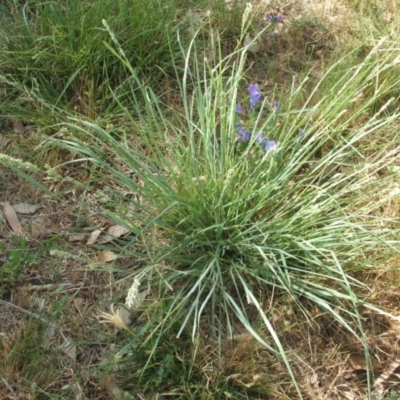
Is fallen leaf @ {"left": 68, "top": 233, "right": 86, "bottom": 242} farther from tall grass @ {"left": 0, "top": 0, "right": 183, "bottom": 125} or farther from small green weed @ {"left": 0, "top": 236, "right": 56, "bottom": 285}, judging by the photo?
tall grass @ {"left": 0, "top": 0, "right": 183, "bottom": 125}

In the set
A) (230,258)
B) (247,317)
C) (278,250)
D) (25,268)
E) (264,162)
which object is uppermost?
(264,162)

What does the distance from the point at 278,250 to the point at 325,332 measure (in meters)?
0.41

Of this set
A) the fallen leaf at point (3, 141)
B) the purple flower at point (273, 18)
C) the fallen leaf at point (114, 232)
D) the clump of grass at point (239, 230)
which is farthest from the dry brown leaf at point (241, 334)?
the purple flower at point (273, 18)

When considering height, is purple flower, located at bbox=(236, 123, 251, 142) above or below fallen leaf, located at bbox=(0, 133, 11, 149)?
above

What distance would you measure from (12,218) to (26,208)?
0.25 ft

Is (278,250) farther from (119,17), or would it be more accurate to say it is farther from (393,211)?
(119,17)

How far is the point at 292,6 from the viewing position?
10.9 ft

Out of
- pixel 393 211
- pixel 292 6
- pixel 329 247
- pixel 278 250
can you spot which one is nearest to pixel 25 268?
pixel 278 250

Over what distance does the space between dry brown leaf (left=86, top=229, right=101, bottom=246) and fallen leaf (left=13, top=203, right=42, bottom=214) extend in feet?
0.93

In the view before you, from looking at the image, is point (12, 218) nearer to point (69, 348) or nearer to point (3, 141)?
point (3, 141)

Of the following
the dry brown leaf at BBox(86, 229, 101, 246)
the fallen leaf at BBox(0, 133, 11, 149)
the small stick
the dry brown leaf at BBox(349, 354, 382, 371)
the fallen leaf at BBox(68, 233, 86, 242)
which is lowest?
the small stick

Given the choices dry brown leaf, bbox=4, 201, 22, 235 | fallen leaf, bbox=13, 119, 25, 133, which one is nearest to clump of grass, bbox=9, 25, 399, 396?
dry brown leaf, bbox=4, 201, 22, 235

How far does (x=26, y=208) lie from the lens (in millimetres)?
2555

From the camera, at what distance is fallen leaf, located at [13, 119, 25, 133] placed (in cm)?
274
